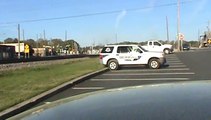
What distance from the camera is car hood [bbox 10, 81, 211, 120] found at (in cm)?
270

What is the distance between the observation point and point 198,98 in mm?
3084

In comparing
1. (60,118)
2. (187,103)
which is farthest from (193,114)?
(60,118)

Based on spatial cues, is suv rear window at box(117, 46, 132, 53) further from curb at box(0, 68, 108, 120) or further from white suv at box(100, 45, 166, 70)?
curb at box(0, 68, 108, 120)

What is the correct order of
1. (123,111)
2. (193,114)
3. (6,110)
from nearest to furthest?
(193,114)
(123,111)
(6,110)

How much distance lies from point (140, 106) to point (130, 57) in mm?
25601

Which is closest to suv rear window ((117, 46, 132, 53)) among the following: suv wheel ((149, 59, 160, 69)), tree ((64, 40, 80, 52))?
suv wheel ((149, 59, 160, 69))

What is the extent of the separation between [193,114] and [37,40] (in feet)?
511

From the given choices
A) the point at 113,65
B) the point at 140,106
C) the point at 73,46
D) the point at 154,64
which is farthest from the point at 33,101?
the point at 73,46

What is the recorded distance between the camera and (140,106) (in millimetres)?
2953

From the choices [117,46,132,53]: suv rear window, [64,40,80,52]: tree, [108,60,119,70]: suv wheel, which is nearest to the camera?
[108,60,119,70]: suv wheel

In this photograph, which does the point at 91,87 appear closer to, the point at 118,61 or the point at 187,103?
the point at 118,61

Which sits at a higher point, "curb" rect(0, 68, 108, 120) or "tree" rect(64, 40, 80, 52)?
"tree" rect(64, 40, 80, 52)

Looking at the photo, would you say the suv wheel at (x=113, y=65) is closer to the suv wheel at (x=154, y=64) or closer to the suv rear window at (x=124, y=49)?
the suv rear window at (x=124, y=49)

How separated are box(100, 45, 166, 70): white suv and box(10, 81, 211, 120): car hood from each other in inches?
958
